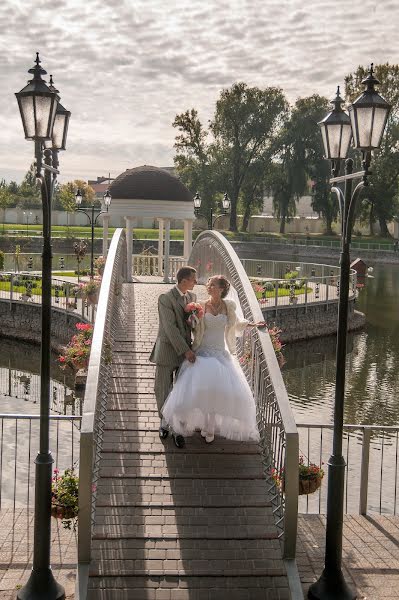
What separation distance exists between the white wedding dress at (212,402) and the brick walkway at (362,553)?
1.11 m

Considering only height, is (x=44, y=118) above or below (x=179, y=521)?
above

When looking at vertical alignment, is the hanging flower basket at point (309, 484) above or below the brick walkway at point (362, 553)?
above

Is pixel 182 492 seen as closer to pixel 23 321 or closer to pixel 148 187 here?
pixel 148 187

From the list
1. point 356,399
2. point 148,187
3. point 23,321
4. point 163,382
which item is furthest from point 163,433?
point 23,321

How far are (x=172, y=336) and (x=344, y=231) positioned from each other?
2.22 meters

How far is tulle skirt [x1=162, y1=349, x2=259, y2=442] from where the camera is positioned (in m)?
7.50

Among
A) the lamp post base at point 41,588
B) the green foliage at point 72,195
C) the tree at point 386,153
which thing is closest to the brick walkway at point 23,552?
the lamp post base at point 41,588

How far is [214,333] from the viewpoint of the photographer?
791 centimetres

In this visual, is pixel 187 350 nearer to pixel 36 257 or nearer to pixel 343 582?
pixel 343 582

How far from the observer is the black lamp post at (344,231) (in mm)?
6203

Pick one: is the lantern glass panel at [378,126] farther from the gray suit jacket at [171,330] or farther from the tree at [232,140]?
the tree at [232,140]

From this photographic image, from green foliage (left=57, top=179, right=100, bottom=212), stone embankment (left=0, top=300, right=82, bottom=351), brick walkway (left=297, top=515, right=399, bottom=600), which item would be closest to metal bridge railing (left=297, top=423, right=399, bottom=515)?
brick walkway (left=297, top=515, right=399, bottom=600)

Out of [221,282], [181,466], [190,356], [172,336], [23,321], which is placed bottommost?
[23,321]

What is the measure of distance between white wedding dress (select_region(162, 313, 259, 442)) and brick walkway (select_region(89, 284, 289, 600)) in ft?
1.07
